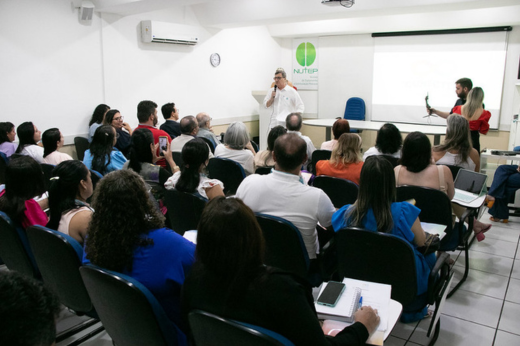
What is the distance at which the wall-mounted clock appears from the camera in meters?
7.98

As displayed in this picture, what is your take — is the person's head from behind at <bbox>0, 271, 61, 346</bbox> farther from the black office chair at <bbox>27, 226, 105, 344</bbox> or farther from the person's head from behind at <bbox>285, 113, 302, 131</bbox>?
the person's head from behind at <bbox>285, 113, 302, 131</bbox>

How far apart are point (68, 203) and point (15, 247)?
48 centimetres

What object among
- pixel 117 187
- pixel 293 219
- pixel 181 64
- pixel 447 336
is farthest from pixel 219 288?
pixel 181 64

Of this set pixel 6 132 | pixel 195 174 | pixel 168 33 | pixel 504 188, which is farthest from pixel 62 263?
pixel 168 33

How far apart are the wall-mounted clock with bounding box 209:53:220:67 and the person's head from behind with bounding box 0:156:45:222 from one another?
234 inches

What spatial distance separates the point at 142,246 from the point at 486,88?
778 cm

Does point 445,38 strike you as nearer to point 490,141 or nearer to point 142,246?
point 490,141

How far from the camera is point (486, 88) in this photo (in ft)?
25.0

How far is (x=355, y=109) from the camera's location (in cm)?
891

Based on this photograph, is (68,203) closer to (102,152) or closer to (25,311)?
(25,311)

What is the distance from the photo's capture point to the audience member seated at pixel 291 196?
7.75 feet

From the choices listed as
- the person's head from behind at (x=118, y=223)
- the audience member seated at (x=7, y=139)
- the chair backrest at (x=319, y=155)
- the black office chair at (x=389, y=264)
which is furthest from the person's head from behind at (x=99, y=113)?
the black office chair at (x=389, y=264)

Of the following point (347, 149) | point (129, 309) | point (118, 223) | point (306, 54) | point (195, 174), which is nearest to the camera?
point (129, 309)

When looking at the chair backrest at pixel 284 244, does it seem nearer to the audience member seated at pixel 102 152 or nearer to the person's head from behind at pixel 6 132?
the audience member seated at pixel 102 152
